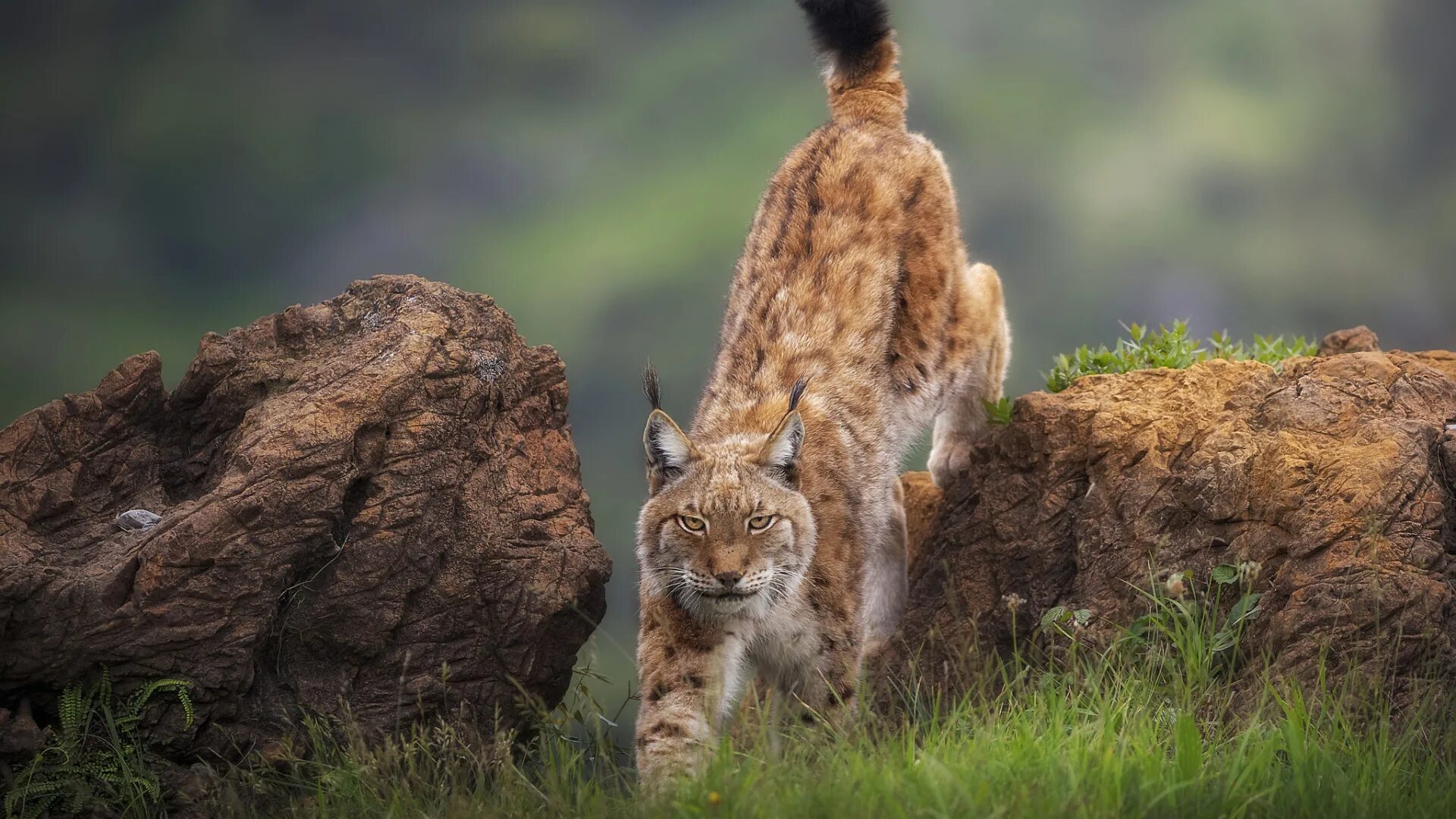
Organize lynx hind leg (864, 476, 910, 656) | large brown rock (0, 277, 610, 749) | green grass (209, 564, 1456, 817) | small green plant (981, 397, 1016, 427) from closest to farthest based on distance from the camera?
green grass (209, 564, 1456, 817) → large brown rock (0, 277, 610, 749) → small green plant (981, 397, 1016, 427) → lynx hind leg (864, 476, 910, 656)

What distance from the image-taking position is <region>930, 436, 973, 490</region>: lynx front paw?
24.5 ft

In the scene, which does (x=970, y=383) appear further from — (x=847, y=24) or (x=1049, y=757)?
(x=1049, y=757)

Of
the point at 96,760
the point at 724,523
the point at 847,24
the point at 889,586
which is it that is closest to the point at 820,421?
the point at 724,523

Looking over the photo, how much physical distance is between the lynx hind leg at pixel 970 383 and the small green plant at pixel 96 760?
13.0 feet

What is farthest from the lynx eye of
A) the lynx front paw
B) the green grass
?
the lynx front paw

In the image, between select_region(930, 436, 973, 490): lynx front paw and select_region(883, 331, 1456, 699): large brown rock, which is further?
select_region(930, 436, 973, 490): lynx front paw

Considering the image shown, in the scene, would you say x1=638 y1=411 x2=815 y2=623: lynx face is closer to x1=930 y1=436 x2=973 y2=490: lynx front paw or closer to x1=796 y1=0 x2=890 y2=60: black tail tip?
x1=930 y1=436 x2=973 y2=490: lynx front paw

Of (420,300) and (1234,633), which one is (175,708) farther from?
(1234,633)

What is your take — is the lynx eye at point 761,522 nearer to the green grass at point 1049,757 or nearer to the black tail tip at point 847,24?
the green grass at point 1049,757

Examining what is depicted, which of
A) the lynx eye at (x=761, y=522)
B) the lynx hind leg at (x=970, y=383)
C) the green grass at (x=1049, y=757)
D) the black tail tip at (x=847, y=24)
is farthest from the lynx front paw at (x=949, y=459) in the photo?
the lynx eye at (x=761, y=522)

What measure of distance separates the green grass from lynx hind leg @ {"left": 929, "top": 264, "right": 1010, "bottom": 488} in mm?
1356

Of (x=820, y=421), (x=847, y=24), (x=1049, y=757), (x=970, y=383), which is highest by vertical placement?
(x=847, y=24)

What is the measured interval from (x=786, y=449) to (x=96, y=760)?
9.58 feet

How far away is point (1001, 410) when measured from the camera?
7.03 meters
